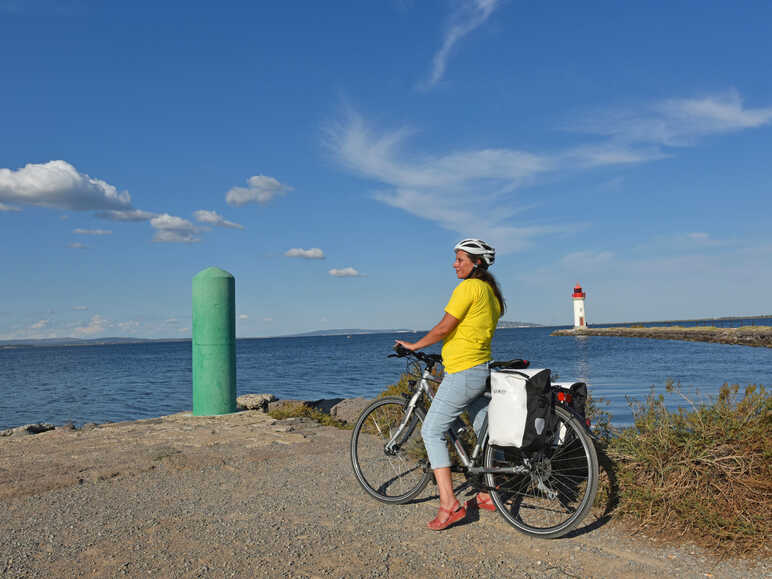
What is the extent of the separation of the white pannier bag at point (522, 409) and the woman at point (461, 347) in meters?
0.29

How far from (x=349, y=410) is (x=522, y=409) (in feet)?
27.5

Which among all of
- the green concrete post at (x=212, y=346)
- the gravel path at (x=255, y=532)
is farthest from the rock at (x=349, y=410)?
the gravel path at (x=255, y=532)

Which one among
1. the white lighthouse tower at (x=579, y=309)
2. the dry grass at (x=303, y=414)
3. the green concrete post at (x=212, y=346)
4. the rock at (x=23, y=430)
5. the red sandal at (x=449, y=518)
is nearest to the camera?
the red sandal at (x=449, y=518)

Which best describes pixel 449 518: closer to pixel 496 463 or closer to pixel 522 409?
pixel 496 463

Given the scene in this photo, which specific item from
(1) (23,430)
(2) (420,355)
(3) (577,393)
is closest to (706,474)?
(3) (577,393)

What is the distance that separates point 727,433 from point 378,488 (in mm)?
3154

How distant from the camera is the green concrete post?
11734mm

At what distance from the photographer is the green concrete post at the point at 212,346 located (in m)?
11.7

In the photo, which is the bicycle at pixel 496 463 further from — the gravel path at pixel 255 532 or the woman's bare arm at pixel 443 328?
the woman's bare arm at pixel 443 328

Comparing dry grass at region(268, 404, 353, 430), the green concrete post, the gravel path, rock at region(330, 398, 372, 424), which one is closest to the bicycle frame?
the gravel path

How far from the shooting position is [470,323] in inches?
190

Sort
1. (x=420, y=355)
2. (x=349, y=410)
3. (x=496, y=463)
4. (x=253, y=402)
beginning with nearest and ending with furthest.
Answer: (x=496, y=463)
(x=420, y=355)
(x=349, y=410)
(x=253, y=402)

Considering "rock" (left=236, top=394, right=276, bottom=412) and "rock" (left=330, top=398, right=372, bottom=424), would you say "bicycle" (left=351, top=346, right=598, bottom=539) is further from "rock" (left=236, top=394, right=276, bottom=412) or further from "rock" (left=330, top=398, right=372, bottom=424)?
"rock" (left=236, top=394, right=276, bottom=412)

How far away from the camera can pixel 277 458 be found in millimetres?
7590
